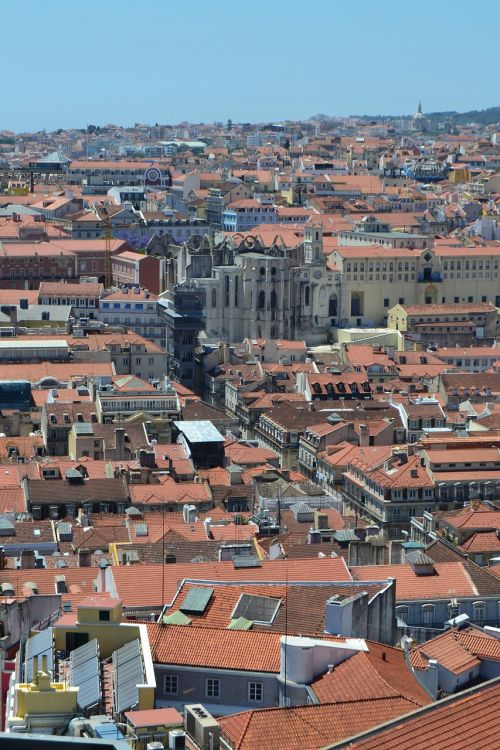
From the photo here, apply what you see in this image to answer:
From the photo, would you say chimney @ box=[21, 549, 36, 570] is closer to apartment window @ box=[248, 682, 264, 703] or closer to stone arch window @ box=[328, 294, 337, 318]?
apartment window @ box=[248, 682, 264, 703]

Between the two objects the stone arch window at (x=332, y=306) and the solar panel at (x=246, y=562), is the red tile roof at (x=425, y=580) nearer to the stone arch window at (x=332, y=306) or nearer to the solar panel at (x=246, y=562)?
the solar panel at (x=246, y=562)

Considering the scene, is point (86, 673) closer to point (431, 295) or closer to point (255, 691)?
point (255, 691)

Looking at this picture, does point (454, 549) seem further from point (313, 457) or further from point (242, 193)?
point (242, 193)

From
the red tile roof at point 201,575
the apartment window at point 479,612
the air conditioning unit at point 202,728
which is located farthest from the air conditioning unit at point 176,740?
the apartment window at point 479,612

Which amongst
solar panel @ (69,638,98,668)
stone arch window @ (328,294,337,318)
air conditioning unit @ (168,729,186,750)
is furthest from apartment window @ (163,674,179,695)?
stone arch window @ (328,294,337,318)

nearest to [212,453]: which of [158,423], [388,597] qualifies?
[158,423]

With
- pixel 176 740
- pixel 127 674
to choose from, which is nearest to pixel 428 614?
pixel 127 674
